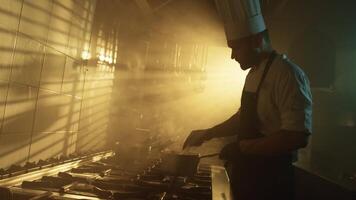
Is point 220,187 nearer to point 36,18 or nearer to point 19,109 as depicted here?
point 19,109

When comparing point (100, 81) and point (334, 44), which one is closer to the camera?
point (100, 81)

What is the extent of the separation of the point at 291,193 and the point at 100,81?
74.6 inches

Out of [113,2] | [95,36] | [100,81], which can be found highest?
[113,2]

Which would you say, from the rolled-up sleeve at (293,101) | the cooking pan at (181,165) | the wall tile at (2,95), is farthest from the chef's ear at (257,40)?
the wall tile at (2,95)

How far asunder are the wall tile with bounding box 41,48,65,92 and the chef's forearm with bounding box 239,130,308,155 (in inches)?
49.2

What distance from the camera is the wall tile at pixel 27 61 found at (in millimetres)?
1658

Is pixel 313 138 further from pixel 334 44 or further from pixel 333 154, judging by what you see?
pixel 334 44

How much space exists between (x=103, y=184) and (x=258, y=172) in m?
0.80

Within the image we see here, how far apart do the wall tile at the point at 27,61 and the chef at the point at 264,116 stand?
1.07 metres

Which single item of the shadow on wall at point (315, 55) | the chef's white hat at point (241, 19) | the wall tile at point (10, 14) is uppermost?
the shadow on wall at point (315, 55)

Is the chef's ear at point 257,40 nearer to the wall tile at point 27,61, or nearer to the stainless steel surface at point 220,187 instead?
the stainless steel surface at point 220,187

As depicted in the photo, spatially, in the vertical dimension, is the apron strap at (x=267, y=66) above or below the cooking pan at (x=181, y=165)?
above

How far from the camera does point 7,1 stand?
150 cm

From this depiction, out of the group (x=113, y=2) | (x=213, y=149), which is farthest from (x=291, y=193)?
(x=213, y=149)
